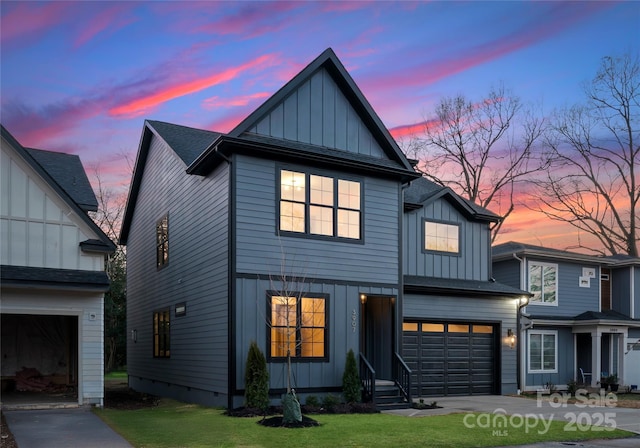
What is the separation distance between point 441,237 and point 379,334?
Result: 4525mm

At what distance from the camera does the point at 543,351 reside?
78.5 feet

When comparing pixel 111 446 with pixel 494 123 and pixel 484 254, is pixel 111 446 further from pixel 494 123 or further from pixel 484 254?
pixel 494 123

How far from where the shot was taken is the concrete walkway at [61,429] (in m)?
10.3

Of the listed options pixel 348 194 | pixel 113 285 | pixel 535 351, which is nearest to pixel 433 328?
pixel 348 194

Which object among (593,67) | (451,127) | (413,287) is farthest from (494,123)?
(413,287)

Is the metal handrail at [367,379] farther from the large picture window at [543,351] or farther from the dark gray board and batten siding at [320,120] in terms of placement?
the large picture window at [543,351]

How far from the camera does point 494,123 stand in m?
35.8

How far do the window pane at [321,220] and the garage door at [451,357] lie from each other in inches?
183

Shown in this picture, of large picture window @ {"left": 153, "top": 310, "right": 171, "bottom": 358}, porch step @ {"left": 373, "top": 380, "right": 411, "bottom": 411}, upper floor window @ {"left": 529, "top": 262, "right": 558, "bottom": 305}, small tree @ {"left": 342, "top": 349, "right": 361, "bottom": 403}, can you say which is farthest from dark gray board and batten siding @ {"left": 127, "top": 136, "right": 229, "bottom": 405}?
upper floor window @ {"left": 529, "top": 262, "right": 558, "bottom": 305}

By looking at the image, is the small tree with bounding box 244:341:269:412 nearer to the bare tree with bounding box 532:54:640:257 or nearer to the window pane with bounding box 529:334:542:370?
the window pane with bounding box 529:334:542:370

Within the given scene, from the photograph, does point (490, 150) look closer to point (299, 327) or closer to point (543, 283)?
point (543, 283)

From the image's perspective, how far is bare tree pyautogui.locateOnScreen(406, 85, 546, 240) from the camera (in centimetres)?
3553

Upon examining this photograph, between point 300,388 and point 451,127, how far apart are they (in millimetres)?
24331

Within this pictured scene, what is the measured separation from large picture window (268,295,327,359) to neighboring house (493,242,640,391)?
949 centimetres
